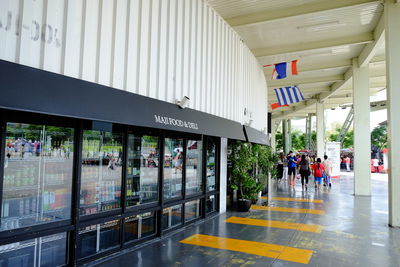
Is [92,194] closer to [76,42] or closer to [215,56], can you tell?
[76,42]

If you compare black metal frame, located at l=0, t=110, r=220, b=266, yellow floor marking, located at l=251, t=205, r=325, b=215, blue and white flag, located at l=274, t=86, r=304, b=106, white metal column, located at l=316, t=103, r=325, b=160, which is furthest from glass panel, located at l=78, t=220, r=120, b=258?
white metal column, located at l=316, t=103, r=325, b=160

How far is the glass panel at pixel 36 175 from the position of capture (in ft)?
11.3

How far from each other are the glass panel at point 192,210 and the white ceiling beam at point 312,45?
20.1 ft

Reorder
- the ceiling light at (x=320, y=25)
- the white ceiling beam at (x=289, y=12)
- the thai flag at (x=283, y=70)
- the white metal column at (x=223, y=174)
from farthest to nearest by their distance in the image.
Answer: the thai flag at (x=283, y=70), the ceiling light at (x=320, y=25), the white metal column at (x=223, y=174), the white ceiling beam at (x=289, y=12)

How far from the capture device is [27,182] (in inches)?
144

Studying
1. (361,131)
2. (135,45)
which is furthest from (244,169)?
(361,131)

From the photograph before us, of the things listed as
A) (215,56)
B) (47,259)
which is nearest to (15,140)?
(47,259)

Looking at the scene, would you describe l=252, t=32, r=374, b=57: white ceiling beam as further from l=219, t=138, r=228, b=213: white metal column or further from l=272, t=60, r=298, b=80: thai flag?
l=219, t=138, r=228, b=213: white metal column

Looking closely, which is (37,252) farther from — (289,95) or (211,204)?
(289,95)

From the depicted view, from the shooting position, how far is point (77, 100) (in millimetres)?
3209

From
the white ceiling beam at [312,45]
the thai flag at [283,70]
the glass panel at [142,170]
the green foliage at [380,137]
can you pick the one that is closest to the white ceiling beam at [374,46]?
the white ceiling beam at [312,45]

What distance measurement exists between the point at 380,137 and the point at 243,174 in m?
34.2

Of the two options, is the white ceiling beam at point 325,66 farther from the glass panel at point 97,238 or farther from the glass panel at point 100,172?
the glass panel at point 97,238

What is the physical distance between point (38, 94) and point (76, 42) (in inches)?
38.5
